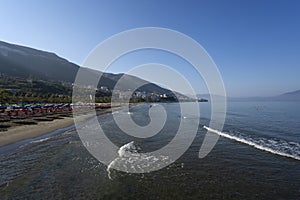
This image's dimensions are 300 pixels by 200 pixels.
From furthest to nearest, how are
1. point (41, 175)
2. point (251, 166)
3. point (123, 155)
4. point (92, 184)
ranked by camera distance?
point (123, 155)
point (251, 166)
point (41, 175)
point (92, 184)

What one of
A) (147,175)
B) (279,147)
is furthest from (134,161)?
(279,147)

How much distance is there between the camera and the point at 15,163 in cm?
1037

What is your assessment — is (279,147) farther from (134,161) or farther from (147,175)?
(147,175)

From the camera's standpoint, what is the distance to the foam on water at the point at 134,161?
10453mm

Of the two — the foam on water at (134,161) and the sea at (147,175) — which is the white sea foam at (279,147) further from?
the foam on water at (134,161)

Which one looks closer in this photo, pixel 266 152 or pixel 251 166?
pixel 251 166

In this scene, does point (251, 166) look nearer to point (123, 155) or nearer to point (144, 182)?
point (144, 182)

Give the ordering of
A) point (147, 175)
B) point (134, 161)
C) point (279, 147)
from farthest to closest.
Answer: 1. point (279, 147)
2. point (134, 161)
3. point (147, 175)

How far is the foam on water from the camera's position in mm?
10453

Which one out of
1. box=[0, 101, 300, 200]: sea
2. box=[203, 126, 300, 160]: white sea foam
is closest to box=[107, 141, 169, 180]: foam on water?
box=[0, 101, 300, 200]: sea

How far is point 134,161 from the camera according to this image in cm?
1177

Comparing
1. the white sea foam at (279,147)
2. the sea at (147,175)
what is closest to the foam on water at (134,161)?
the sea at (147,175)

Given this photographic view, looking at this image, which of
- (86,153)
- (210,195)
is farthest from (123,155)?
(210,195)

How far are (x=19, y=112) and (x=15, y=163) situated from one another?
2599 cm
